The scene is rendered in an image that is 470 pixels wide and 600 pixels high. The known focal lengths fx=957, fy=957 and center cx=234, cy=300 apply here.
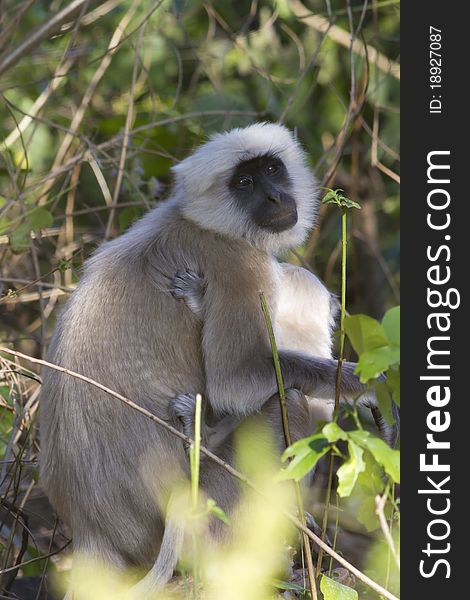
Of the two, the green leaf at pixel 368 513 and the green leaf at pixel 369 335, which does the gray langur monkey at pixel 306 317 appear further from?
the green leaf at pixel 369 335

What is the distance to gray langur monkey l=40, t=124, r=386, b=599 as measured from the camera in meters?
2.98

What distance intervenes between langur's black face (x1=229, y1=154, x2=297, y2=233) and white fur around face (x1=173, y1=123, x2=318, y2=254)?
0.03m

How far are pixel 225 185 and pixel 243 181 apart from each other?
8 centimetres

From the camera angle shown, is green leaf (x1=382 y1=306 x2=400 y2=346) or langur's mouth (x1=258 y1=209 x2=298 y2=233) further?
langur's mouth (x1=258 y1=209 x2=298 y2=233)

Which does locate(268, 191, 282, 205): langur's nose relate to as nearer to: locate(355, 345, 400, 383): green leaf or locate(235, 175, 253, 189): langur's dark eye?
locate(235, 175, 253, 189): langur's dark eye

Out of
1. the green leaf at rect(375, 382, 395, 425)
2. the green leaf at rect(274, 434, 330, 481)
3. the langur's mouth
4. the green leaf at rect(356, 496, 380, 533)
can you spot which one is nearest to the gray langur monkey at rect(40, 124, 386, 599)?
the langur's mouth

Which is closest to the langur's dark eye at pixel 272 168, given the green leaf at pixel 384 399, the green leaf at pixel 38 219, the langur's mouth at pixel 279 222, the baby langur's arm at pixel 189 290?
the langur's mouth at pixel 279 222

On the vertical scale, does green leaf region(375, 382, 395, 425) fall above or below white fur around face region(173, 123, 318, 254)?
below

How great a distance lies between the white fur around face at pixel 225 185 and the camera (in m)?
3.52

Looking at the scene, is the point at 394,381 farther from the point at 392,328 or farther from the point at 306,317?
the point at 306,317

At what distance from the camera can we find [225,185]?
3.62m

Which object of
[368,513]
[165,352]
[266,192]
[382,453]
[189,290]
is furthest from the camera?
[266,192]

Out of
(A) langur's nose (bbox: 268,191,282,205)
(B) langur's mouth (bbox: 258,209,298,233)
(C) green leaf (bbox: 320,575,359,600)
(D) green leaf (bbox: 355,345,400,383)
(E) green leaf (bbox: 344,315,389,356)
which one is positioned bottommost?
(C) green leaf (bbox: 320,575,359,600)

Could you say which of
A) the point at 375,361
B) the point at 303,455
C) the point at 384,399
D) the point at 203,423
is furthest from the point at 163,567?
the point at 375,361
